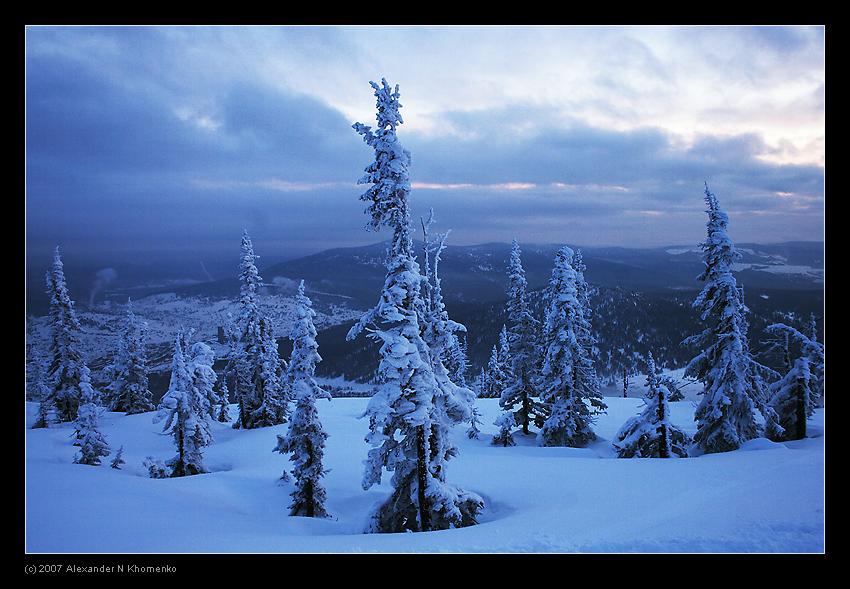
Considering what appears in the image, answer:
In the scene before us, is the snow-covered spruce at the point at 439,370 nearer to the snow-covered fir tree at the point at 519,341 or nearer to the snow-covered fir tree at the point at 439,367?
the snow-covered fir tree at the point at 439,367

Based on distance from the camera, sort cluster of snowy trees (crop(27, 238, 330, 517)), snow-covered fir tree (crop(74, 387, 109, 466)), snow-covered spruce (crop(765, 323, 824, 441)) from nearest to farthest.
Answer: cluster of snowy trees (crop(27, 238, 330, 517))
snow-covered spruce (crop(765, 323, 824, 441))
snow-covered fir tree (crop(74, 387, 109, 466))

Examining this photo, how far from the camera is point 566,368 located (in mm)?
29766

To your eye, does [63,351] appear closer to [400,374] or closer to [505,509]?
[400,374]

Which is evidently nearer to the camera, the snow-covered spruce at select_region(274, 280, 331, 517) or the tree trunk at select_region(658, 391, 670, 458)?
the snow-covered spruce at select_region(274, 280, 331, 517)

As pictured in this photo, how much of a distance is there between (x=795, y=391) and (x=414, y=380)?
27561mm

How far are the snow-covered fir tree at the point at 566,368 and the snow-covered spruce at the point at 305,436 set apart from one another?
678 inches

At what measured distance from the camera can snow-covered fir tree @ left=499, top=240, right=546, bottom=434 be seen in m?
33.1

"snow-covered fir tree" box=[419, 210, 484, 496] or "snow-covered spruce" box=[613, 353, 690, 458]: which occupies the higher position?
"snow-covered fir tree" box=[419, 210, 484, 496]

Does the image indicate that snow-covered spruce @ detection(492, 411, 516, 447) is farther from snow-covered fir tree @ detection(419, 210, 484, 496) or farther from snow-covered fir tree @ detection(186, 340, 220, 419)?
snow-covered fir tree @ detection(186, 340, 220, 419)

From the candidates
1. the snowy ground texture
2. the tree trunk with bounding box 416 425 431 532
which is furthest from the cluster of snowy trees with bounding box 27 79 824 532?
the snowy ground texture

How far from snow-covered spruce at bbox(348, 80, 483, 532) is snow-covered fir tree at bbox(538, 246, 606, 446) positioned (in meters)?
17.4
